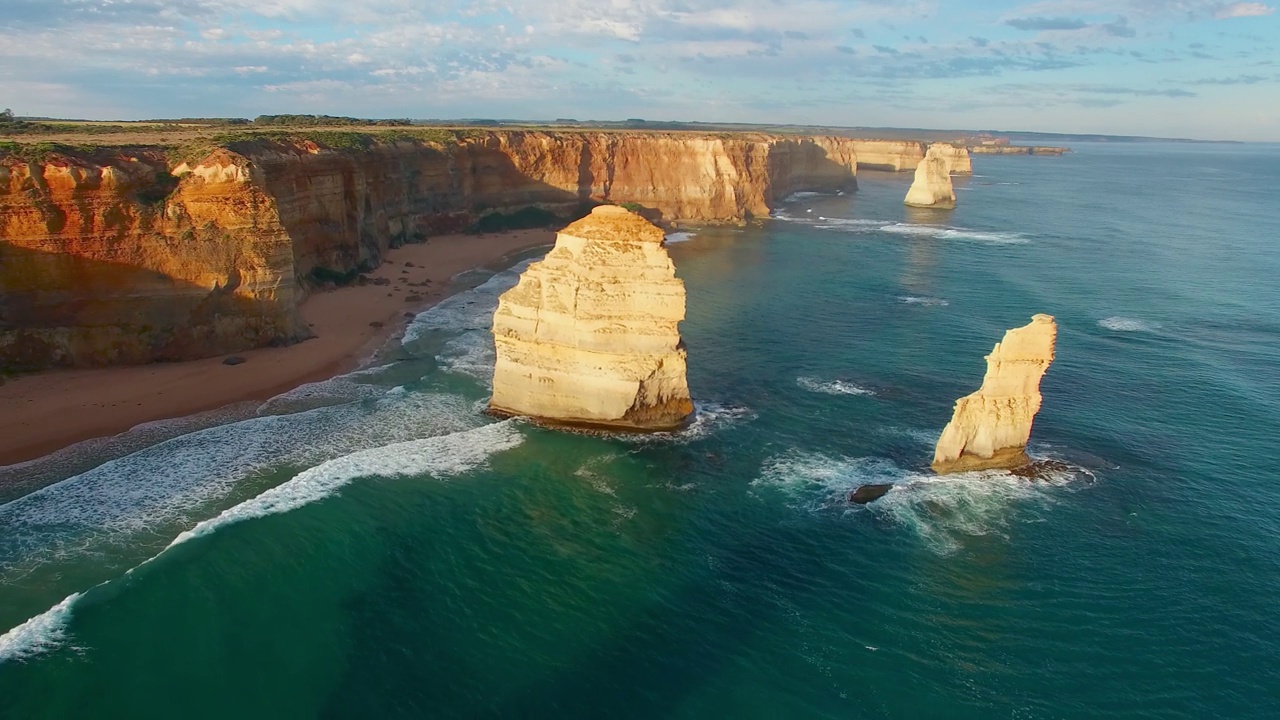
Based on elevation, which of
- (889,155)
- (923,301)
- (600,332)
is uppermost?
(889,155)

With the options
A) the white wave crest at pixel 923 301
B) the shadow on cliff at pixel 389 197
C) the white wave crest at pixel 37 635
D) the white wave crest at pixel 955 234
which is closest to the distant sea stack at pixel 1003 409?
the white wave crest at pixel 923 301

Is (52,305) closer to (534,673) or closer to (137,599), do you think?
(137,599)

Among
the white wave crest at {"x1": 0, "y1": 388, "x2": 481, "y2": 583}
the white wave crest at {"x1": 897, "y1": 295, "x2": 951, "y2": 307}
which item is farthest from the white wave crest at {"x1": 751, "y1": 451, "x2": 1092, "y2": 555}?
the white wave crest at {"x1": 897, "y1": 295, "x2": 951, "y2": 307}

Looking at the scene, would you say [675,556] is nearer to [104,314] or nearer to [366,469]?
[366,469]

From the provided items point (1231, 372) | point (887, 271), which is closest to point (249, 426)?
point (1231, 372)

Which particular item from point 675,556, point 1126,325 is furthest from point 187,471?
point 1126,325

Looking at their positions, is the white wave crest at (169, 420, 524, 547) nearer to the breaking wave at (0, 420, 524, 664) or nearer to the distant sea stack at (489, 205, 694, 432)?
the breaking wave at (0, 420, 524, 664)

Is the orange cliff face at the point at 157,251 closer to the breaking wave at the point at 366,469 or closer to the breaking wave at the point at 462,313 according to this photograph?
the breaking wave at the point at 462,313
